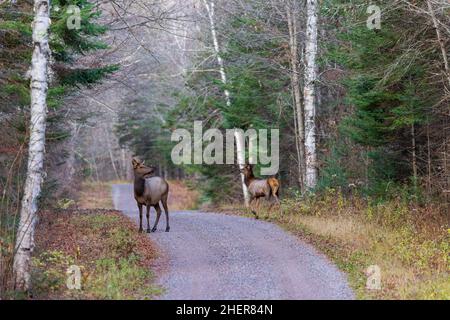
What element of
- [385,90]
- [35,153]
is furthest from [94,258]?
[385,90]

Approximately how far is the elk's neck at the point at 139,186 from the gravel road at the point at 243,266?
1064mm

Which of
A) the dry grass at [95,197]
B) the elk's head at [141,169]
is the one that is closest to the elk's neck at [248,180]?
the elk's head at [141,169]

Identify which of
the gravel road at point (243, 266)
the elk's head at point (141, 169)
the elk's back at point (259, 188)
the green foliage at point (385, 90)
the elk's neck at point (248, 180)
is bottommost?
the gravel road at point (243, 266)

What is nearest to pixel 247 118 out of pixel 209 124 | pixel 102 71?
pixel 209 124

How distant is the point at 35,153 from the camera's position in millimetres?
10258

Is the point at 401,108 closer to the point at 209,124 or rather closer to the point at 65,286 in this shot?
the point at 65,286

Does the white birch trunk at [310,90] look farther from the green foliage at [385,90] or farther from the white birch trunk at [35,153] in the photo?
the white birch trunk at [35,153]

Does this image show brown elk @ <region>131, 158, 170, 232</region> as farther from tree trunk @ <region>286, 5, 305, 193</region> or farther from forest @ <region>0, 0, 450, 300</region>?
tree trunk @ <region>286, 5, 305, 193</region>

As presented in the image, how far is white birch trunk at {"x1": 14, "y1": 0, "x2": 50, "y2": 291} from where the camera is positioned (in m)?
9.98

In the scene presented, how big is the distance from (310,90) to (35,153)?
40.0 ft

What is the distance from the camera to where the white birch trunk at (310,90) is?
66.5 feet

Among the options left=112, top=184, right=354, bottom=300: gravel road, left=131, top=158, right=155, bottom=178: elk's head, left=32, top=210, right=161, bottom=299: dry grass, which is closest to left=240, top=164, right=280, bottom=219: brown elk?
left=112, top=184, right=354, bottom=300: gravel road

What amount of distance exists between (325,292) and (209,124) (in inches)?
849
